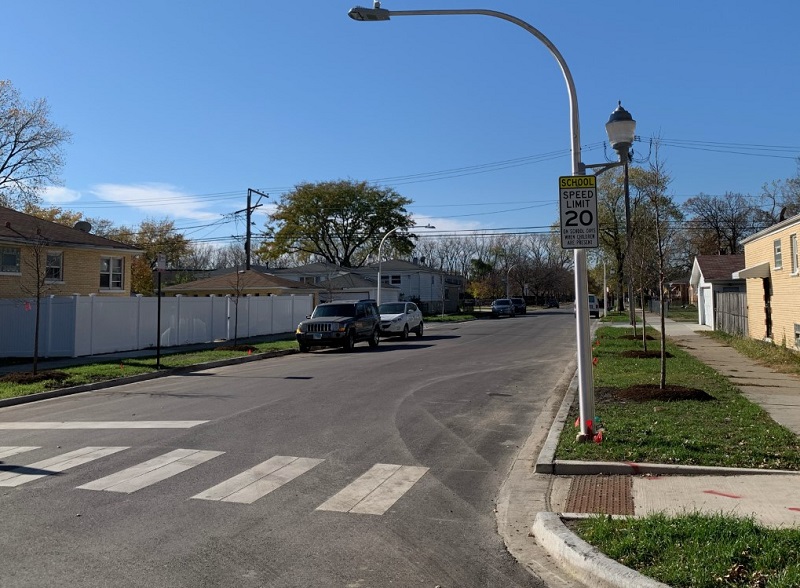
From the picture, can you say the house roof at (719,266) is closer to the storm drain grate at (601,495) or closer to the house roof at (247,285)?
the house roof at (247,285)

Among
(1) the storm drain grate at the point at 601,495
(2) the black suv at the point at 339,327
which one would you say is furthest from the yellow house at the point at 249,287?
(1) the storm drain grate at the point at 601,495

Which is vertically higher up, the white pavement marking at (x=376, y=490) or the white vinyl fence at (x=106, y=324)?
the white vinyl fence at (x=106, y=324)

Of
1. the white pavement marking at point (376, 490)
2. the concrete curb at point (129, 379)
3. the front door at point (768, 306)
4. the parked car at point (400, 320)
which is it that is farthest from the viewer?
the parked car at point (400, 320)

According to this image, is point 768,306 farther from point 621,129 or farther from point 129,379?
point 129,379

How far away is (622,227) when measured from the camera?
165 ft

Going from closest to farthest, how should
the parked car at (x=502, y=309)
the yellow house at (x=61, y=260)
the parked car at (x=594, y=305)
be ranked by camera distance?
Answer: the yellow house at (x=61, y=260), the parked car at (x=594, y=305), the parked car at (x=502, y=309)

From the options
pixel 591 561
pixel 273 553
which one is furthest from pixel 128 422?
pixel 591 561

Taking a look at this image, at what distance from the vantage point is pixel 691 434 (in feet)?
26.2

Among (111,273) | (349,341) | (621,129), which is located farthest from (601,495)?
(111,273)

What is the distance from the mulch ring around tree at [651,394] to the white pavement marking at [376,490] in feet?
16.2

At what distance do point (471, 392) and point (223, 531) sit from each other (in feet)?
26.5

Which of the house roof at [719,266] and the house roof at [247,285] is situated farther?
the house roof at [247,285]

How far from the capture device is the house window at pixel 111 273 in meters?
29.1

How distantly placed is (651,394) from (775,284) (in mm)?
12208
